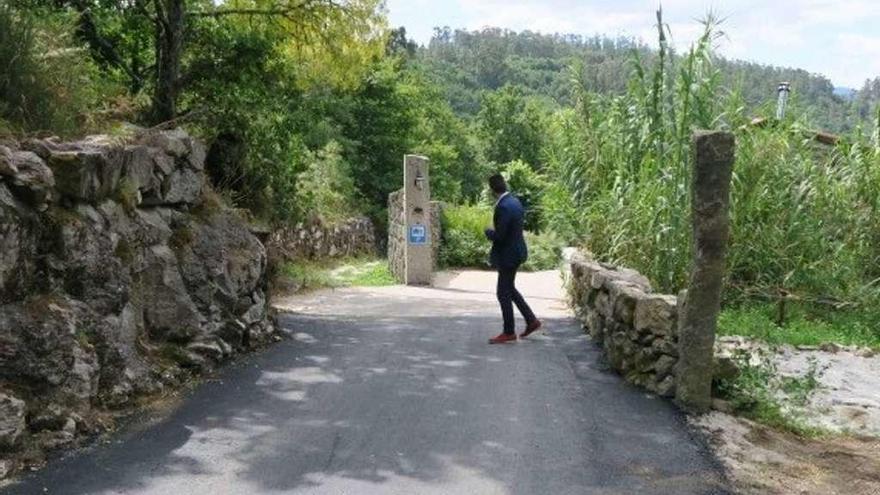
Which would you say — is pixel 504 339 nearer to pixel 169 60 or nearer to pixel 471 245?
pixel 169 60

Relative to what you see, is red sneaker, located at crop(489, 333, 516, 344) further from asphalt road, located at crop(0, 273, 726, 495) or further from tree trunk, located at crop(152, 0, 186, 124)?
tree trunk, located at crop(152, 0, 186, 124)

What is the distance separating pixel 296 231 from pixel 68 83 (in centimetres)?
1336

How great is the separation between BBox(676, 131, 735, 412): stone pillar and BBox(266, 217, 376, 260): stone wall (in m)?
11.6

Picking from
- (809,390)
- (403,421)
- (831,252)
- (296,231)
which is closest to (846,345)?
(831,252)

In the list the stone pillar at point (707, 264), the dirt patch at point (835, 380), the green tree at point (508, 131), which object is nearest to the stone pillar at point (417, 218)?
the dirt patch at point (835, 380)

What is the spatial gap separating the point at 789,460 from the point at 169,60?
833cm

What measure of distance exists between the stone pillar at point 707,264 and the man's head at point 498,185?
295cm

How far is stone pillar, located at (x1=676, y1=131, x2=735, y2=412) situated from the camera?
5.95 m

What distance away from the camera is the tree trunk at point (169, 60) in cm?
1009

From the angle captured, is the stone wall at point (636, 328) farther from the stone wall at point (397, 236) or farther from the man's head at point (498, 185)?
the stone wall at point (397, 236)

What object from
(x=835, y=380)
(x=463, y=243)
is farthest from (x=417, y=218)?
(x=835, y=380)

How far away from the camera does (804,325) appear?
9.45 metres

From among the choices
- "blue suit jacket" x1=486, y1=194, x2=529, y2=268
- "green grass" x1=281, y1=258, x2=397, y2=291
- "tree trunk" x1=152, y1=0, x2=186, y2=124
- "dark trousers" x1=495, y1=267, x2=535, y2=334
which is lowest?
"green grass" x1=281, y1=258, x2=397, y2=291

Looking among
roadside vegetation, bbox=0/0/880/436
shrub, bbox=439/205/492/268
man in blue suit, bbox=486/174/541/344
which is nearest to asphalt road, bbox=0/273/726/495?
man in blue suit, bbox=486/174/541/344
